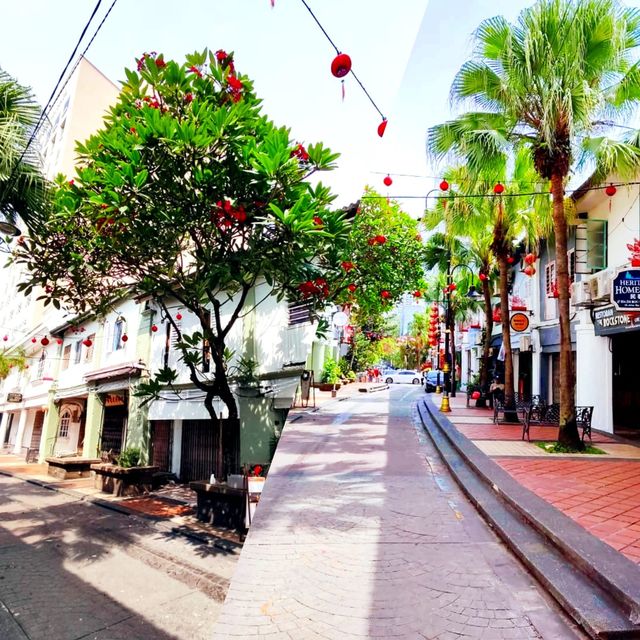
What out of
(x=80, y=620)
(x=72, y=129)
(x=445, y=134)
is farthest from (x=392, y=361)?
(x=80, y=620)

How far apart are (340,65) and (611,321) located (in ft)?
34.7

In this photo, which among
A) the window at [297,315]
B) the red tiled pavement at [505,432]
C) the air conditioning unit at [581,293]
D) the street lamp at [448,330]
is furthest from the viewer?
the street lamp at [448,330]

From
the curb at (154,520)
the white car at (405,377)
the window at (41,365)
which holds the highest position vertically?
the white car at (405,377)

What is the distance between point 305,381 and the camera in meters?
14.8

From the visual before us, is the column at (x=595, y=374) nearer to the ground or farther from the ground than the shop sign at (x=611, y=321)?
nearer to the ground

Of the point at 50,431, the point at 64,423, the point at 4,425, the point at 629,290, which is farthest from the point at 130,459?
the point at 4,425

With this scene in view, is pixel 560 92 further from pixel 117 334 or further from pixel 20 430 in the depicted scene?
pixel 20 430

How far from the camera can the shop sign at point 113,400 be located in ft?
60.4

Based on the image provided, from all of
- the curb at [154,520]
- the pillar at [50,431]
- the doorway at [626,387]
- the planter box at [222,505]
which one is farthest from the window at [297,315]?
the pillar at [50,431]

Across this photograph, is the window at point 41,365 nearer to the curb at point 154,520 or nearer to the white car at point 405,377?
the curb at point 154,520

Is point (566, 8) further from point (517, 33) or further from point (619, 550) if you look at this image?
point (619, 550)

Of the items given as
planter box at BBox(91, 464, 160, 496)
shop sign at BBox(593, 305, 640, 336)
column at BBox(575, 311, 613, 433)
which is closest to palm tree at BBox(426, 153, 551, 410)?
column at BBox(575, 311, 613, 433)

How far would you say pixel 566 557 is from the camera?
363cm

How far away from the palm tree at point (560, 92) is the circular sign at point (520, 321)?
715 cm
